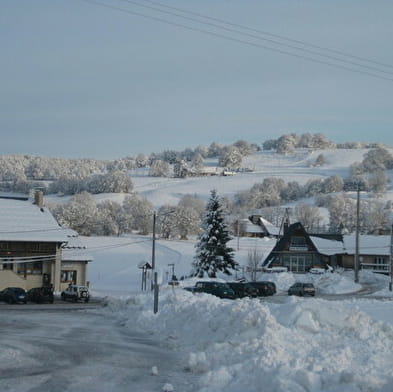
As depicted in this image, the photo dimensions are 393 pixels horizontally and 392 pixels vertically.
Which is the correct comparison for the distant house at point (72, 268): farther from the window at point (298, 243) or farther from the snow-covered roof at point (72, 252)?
the window at point (298, 243)

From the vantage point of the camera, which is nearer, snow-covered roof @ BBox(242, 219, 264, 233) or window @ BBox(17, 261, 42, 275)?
window @ BBox(17, 261, 42, 275)

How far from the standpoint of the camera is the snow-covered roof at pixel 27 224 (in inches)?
2174

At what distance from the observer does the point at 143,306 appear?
31.5 m

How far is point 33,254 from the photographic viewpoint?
2178 inches

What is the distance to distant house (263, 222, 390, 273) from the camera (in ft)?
246

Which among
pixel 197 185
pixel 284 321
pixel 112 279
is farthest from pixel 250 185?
pixel 284 321

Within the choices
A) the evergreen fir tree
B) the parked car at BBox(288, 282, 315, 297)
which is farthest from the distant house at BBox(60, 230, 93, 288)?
the parked car at BBox(288, 282, 315, 297)

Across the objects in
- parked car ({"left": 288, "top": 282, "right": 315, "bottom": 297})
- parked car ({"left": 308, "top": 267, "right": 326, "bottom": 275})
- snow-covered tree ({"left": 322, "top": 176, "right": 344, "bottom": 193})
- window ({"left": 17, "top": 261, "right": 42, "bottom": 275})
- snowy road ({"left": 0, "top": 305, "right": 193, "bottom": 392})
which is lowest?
parked car ({"left": 308, "top": 267, "right": 326, "bottom": 275})

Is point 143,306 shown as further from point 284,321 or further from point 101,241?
point 101,241

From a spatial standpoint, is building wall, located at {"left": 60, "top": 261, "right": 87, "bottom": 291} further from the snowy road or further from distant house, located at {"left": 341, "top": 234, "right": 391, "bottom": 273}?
distant house, located at {"left": 341, "top": 234, "right": 391, "bottom": 273}

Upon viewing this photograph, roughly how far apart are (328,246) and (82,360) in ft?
227

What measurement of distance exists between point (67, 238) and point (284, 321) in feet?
132

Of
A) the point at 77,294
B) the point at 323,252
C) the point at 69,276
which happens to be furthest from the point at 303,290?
the point at 323,252

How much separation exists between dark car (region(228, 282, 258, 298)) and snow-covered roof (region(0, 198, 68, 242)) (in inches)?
610
